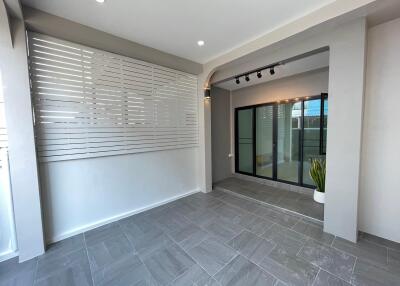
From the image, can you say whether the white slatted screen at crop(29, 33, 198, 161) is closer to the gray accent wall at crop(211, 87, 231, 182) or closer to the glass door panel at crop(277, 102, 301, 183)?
the gray accent wall at crop(211, 87, 231, 182)

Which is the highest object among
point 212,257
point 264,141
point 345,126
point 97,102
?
point 97,102

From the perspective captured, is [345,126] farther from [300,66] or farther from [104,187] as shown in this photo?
[104,187]

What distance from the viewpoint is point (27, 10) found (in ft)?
6.04

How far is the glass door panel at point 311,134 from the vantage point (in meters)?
3.56

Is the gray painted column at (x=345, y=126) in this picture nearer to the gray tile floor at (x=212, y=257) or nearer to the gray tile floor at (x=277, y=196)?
the gray tile floor at (x=212, y=257)

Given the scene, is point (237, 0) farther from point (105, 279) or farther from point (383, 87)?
point (105, 279)

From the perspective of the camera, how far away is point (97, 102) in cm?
244


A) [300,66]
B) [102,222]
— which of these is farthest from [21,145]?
[300,66]

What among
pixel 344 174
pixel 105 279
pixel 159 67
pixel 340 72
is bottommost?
pixel 105 279

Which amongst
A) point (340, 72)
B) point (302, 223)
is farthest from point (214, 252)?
point (340, 72)

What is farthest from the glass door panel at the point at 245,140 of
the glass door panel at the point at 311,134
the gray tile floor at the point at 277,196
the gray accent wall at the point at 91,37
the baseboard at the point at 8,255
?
the baseboard at the point at 8,255

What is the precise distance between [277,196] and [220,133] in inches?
81.8

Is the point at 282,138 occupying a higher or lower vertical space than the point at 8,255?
higher

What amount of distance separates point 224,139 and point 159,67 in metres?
2.56
